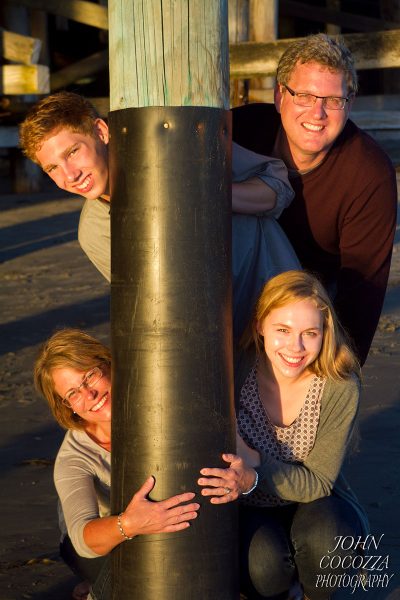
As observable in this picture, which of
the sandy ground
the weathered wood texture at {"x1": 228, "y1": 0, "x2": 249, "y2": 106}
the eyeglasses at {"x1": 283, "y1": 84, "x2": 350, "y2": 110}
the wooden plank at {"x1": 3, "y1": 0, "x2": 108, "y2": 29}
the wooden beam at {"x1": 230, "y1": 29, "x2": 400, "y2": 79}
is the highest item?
the wooden plank at {"x1": 3, "y1": 0, "x2": 108, "y2": 29}

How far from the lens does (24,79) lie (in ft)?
39.0

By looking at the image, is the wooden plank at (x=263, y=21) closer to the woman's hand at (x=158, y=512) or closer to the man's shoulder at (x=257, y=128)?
the man's shoulder at (x=257, y=128)

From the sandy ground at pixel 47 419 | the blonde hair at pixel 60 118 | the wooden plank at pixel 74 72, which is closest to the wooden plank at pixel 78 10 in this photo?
the wooden plank at pixel 74 72

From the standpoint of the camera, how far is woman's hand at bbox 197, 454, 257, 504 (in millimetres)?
3248


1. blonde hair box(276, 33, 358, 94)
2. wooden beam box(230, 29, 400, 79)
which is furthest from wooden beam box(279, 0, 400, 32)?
blonde hair box(276, 33, 358, 94)

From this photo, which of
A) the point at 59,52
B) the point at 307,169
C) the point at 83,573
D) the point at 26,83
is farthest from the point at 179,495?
the point at 59,52

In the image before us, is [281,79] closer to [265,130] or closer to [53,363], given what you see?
[265,130]

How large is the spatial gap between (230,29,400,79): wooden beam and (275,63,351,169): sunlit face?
7732mm

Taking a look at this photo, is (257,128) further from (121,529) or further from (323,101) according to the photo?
(121,529)

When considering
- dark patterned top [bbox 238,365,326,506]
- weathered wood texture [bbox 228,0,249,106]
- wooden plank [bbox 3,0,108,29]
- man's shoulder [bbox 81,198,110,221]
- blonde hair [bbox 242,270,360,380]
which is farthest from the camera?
wooden plank [bbox 3,0,108,29]

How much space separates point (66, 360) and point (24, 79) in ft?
28.0

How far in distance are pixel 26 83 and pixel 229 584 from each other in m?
9.13

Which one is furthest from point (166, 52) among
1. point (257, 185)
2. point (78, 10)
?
point (78, 10)

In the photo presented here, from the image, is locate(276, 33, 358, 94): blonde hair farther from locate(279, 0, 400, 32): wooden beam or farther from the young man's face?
locate(279, 0, 400, 32): wooden beam
